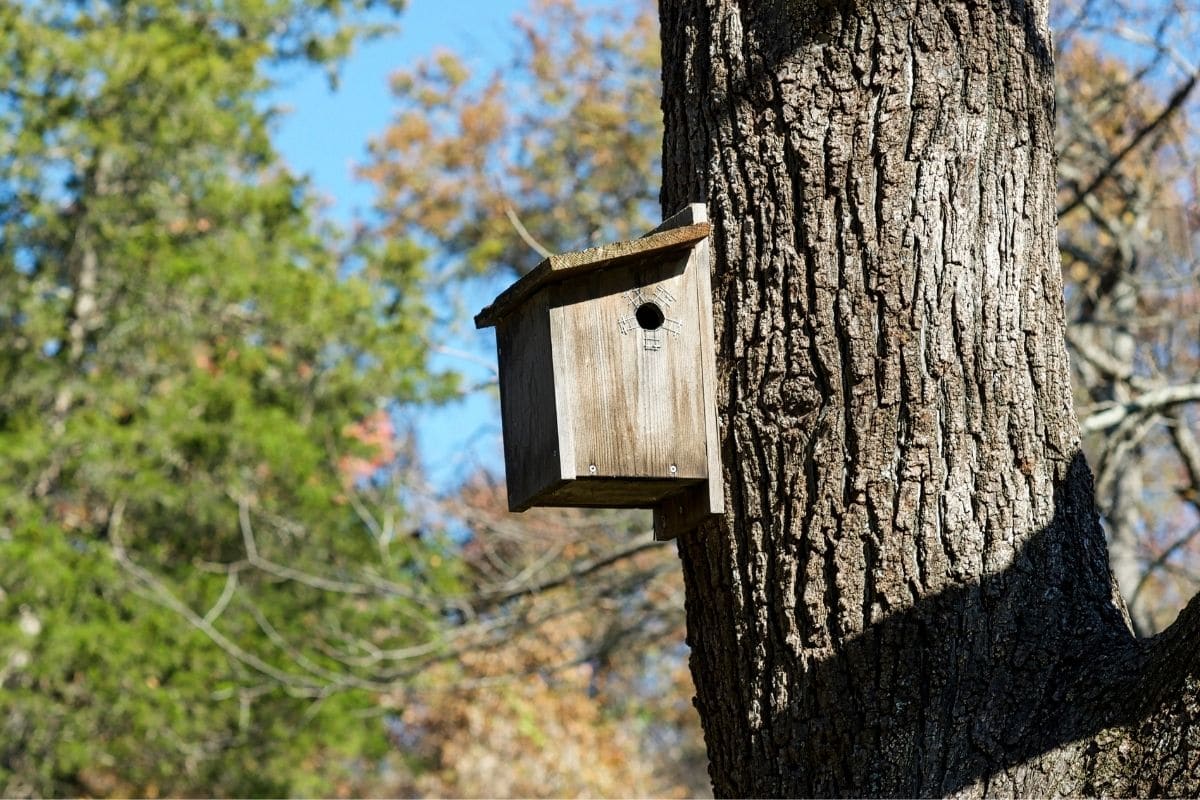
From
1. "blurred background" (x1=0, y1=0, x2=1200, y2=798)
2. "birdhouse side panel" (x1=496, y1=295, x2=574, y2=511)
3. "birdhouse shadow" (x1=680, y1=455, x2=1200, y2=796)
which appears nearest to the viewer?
"birdhouse shadow" (x1=680, y1=455, x2=1200, y2=796)

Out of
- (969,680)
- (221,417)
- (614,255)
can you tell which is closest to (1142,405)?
(614,255)

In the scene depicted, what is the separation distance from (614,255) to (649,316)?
0.14 m

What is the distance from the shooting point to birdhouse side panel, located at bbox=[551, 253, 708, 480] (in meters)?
2.64

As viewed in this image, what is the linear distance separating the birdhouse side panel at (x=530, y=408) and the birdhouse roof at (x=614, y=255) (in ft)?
0.19

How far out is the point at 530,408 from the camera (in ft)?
9.30

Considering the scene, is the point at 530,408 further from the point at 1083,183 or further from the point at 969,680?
the point at 1083,183

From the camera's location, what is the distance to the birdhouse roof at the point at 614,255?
258 centimetres

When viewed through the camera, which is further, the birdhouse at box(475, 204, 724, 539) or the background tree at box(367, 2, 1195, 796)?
the background tree at box(367, 2, 1195, 796)

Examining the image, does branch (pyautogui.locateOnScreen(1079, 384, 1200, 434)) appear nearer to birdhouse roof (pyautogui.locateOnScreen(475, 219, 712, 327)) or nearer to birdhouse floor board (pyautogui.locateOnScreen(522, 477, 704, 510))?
birdhouse floor board (pyautogui.locateOnScreen(522, 477, 704, 510))

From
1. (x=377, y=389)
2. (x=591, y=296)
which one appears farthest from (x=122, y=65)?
(x=591, y=296)

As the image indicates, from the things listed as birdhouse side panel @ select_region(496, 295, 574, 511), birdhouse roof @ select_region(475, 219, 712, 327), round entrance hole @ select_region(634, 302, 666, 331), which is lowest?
birdhouse side panel @ select_region(496, 295, 574, 511)

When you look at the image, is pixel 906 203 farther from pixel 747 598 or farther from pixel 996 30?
pixel 747 598

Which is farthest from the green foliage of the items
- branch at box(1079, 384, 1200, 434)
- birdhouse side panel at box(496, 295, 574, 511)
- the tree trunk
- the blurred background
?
the tree trunk

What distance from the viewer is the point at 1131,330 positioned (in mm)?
7570
